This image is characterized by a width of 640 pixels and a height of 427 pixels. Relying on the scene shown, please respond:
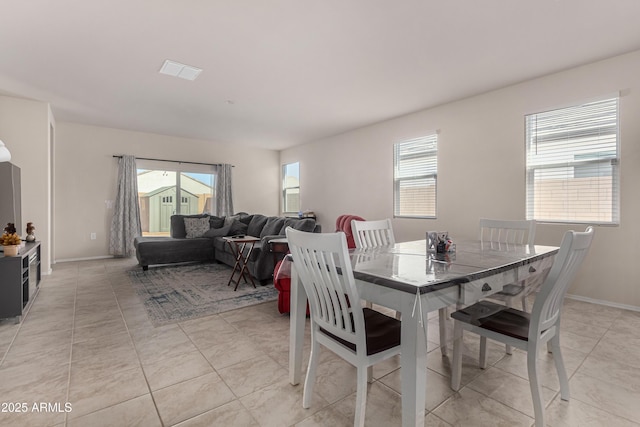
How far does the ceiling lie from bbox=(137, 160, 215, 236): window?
196 centimetres

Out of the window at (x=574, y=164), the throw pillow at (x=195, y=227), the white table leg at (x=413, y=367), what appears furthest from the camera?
the throw pillow at (x=195, y=227)

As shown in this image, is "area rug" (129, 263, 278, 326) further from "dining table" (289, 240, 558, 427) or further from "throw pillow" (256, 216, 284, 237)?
"dining table" (289, 240, 558, 427)

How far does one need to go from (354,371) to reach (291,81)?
122 inches

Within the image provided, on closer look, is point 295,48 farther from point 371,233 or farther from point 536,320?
point 536,320

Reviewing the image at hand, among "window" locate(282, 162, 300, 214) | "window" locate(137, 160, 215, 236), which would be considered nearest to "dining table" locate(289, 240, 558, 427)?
"window" locate(282, 162, 300, 214)

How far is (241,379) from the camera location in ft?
5.96

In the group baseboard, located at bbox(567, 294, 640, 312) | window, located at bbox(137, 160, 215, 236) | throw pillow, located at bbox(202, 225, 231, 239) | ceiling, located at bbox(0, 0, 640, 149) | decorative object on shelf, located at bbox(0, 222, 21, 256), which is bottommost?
baseboard, located at bbox(567, 294, 640, 312)

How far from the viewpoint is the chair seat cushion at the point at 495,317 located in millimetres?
1538

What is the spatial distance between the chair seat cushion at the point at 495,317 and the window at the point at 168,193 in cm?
632

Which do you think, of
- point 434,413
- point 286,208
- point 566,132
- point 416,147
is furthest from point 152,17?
point 286,208

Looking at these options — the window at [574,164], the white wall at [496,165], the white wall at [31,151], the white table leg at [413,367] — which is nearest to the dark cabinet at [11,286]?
the white wall at [31,151]

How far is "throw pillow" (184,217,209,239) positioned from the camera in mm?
5582

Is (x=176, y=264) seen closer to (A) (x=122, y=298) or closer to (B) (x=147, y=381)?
(A) (x=122, y=298)

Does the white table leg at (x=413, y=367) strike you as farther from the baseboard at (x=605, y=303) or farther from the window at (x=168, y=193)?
the window at (x=168, y=193)
